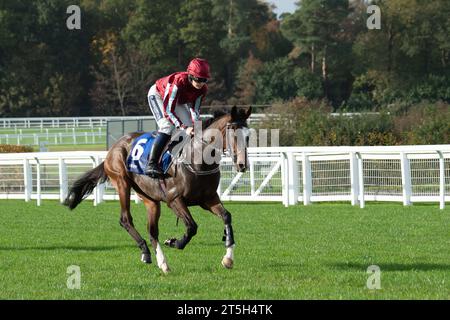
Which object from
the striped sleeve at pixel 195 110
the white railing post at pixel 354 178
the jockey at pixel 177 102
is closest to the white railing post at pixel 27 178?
the white railing post at pixel 354 178

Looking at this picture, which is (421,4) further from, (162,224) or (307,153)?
(162,224)

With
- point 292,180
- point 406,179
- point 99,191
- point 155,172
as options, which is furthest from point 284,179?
point 155,172

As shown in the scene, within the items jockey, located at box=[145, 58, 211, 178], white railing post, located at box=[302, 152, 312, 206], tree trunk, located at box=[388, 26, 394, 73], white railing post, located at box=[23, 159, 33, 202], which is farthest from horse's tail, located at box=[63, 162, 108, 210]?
tree trunk, located at box=[388, 26, 394, 73]

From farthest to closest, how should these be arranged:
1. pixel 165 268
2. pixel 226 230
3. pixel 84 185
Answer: pixel 84 185, pixel 226 230, pixel 165 268

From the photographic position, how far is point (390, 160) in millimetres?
17641

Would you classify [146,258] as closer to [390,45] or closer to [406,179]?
[406,179]

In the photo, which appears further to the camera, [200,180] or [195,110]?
[195,110]

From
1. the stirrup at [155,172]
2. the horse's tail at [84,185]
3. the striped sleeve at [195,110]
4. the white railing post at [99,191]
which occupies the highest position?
the striped sleeve at [195,110]

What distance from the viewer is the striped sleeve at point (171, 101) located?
9.34m

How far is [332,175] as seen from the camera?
1808 cm

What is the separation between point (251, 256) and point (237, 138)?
1.62 meters

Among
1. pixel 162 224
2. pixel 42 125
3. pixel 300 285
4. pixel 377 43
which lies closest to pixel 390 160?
pixel 162 224

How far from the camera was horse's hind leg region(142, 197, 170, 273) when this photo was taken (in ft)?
29.7

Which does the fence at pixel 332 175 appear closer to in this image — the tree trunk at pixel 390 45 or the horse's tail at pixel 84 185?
the horse's tail at pixel 84 185
